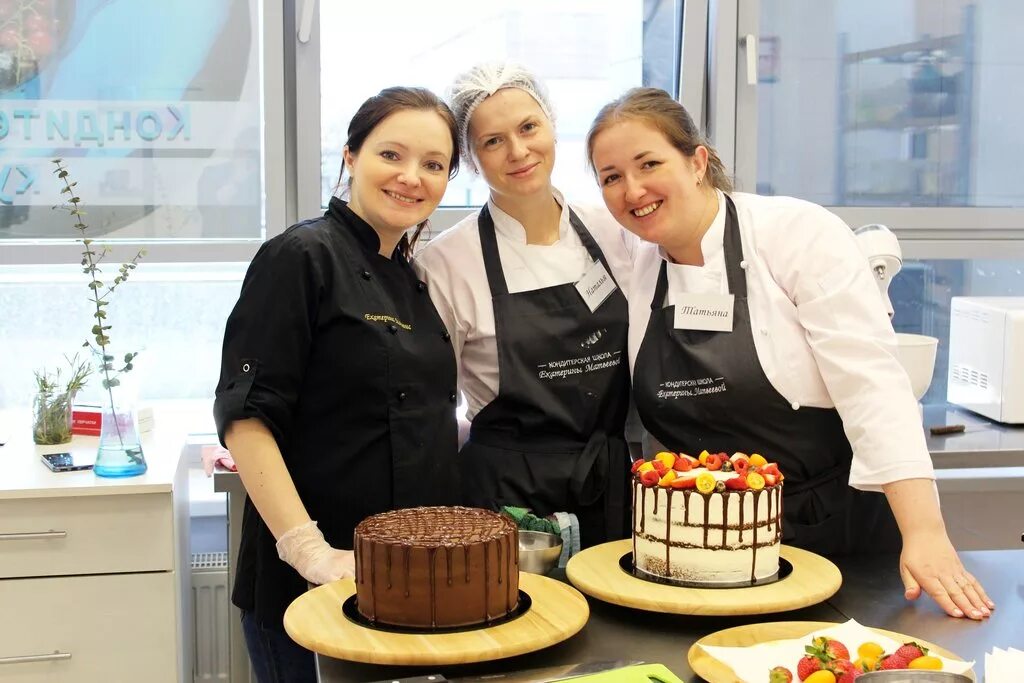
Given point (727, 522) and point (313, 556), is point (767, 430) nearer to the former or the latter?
point (727, 522)

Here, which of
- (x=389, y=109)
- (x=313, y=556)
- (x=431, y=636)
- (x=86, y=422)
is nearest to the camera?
(x=431, y=636)

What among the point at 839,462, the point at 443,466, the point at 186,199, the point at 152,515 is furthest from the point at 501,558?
the point at 186,199

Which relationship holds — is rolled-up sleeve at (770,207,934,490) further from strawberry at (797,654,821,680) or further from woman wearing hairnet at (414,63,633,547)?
strawberry at (797,654,821,680)

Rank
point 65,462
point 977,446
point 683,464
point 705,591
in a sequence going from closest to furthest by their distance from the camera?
1. point 705,591
2. point 683,464
3. point 65,462
4. point 977,446

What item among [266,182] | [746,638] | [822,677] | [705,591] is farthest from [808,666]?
[266,182]

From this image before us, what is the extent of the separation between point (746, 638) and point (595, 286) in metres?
0.89

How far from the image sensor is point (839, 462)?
182cm

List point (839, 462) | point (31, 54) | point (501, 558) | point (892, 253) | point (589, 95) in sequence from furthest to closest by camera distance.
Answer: point (589, 95)
point (31, 54)
point (892, 253)
point (839, 462)
point (501, 558)

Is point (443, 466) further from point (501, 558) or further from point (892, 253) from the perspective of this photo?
point (892, 253)

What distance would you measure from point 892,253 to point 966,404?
75 cm

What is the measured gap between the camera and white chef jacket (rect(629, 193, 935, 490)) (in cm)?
164

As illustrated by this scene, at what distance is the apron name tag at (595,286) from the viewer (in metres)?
2.02

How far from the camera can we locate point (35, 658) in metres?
2.37

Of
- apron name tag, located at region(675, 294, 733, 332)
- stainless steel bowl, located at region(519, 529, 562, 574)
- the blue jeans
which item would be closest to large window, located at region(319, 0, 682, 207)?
apron name tag, located at region(675, 294, 733, 332)
